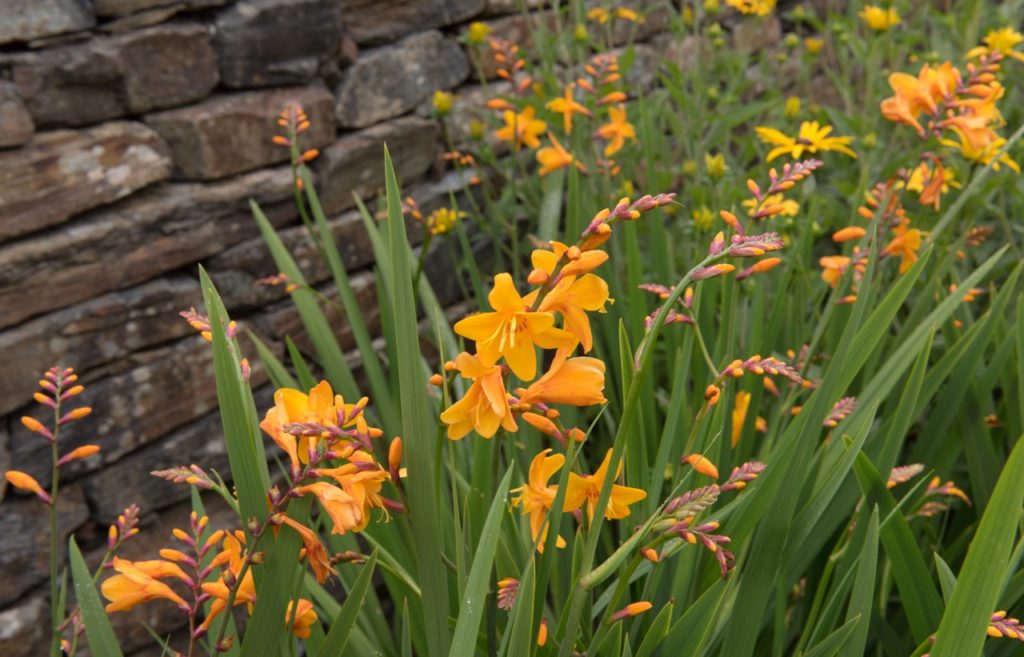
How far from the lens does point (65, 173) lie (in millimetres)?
1537

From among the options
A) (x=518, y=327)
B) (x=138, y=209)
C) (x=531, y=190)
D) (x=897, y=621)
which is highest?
(x=518, y=327)

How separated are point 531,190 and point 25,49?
936mm

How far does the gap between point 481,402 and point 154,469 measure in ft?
3.75

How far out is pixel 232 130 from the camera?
68.5 inches

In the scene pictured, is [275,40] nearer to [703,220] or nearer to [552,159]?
[552,159]

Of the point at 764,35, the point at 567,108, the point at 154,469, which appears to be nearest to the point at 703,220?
the point at 567,108

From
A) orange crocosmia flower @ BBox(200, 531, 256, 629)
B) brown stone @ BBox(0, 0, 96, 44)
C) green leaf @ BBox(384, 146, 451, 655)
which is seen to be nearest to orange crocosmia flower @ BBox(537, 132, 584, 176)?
brown stone @ BBox(0, 0, 96, 44)

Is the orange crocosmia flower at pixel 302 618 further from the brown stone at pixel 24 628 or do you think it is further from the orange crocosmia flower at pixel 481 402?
the brown stone at pixel 24 628

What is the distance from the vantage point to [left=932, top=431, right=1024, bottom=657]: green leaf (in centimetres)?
70

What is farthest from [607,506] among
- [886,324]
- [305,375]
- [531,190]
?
[531,190]

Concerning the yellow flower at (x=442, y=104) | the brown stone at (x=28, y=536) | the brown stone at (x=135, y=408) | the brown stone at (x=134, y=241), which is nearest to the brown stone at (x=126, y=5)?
the brown stone at (x=134, y=241)

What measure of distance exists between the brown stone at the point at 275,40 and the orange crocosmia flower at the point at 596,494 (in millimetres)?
1221

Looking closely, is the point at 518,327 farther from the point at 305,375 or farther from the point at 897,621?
the point at 897,621

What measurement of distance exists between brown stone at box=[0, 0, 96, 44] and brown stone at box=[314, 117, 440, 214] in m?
0.48
